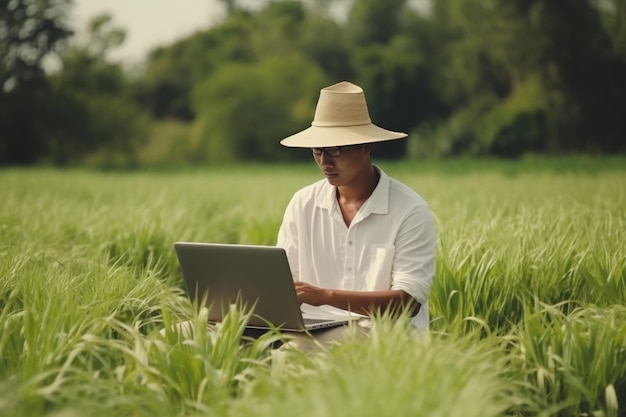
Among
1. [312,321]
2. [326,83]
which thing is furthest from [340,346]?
[326,83]

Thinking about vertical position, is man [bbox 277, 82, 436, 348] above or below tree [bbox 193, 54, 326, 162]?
above

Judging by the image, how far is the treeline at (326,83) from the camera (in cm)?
2688

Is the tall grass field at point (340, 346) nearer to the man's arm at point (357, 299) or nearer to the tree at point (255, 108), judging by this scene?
the man's arm at point (357, 299)

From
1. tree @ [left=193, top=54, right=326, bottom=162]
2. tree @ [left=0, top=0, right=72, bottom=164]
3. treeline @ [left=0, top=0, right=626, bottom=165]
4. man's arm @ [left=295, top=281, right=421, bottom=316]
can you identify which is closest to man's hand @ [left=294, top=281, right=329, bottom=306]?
man's arm @ [left=295, top=281, right=421, bottom=316]

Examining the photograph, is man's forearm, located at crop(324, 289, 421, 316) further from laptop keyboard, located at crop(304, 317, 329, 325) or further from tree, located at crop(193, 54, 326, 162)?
tree, located at crop(193, 54, 326, 162)

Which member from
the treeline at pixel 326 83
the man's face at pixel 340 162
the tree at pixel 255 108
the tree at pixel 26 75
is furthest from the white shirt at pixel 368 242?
the tree at pixel 255 108

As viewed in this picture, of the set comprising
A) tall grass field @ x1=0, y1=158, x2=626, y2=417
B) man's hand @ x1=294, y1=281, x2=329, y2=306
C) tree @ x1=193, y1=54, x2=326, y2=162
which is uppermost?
man's hand @ x1=294, y1=281, x2=329, y2=306

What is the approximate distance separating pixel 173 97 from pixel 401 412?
44.5 metres

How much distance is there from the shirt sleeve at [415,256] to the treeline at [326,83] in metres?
22.9

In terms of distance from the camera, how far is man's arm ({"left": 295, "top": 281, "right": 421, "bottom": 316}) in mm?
3307

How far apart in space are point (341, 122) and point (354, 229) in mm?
417

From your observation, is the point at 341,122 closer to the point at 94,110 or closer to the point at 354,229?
the point at 354,229

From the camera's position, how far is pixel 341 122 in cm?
365

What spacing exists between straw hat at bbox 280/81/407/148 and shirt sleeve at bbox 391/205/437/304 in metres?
0.32
